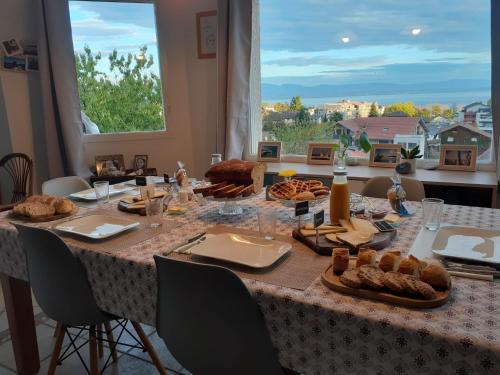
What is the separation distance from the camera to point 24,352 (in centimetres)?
185

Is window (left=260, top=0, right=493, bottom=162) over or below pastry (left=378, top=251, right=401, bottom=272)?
over

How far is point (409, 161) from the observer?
2832mm


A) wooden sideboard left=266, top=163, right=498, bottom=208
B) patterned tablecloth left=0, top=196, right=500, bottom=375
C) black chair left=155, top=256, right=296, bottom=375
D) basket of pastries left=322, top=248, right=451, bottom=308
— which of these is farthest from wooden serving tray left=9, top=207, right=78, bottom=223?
wooden sideboard left=266, top=163, right=498, bottom=208

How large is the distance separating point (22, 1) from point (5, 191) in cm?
157

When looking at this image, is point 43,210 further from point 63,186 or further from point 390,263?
point 390,263

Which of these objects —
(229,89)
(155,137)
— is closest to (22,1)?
(155,137)

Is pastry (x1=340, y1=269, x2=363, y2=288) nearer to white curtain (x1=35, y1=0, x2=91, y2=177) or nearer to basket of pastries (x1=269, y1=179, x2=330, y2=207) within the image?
basket of pastries (x1=269, y1=179, x2=330, y2=207)

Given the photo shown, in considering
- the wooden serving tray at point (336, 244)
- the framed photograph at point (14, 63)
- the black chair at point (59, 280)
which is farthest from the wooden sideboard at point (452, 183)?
the framed photograph at point (14, 63)

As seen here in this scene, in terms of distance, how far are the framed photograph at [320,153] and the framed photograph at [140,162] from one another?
1.49 meters

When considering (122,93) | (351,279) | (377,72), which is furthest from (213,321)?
(122,93)

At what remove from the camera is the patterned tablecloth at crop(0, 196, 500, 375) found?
823 mm

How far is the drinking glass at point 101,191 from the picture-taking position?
6.57 feet

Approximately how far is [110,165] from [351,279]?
3.08 meters

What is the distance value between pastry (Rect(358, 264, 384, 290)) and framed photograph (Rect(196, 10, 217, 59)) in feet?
9.52
